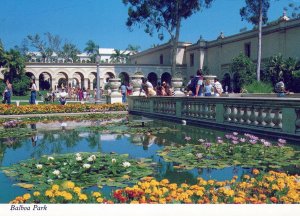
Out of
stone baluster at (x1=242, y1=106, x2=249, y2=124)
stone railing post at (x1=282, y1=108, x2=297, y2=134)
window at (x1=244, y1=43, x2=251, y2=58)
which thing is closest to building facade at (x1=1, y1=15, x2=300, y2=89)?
window at (x1=244, y1=43, x2=251, y2=58)

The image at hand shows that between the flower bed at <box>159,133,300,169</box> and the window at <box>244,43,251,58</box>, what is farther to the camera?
the window at <box>244,43,251,58</box>

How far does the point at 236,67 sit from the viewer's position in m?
30.0

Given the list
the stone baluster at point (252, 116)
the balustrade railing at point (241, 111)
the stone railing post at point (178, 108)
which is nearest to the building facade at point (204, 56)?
the stone railing post at point (178, 108)

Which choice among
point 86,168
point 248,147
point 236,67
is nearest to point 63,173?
point 86,168

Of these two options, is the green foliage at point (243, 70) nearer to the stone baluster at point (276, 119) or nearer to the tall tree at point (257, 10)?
the tall tree at point (257, 10)

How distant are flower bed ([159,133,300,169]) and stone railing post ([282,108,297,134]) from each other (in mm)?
432

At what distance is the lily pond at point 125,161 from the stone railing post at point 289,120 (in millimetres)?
299

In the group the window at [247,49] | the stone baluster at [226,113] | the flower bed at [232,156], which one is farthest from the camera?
the window at [247,49]

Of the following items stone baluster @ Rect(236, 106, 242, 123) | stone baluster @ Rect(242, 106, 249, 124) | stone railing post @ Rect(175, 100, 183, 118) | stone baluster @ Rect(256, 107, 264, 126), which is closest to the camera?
stone baluster @ Rect(256, 107, 264, 126)

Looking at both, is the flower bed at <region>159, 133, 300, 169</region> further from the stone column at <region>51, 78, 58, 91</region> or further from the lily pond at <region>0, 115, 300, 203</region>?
the stone column at <region>51, 78, 58, 91</region>

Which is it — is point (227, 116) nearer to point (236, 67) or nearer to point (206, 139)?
point (206, 139)

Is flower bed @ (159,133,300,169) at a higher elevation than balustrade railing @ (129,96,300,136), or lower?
lower

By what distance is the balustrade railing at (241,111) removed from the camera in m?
5.59

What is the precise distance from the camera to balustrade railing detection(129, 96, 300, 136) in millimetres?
5590
